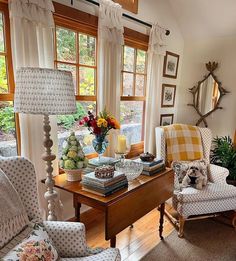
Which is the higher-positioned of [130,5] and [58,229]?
[130,5]

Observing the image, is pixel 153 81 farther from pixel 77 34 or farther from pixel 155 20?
pixel 77 34

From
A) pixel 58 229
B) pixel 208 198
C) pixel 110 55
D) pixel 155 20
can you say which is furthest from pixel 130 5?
pixel 58 229

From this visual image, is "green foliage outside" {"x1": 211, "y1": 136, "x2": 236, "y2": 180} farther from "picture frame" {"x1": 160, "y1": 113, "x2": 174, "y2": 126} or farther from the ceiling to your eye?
the ceiling

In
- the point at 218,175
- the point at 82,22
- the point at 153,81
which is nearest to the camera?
the point at 82,22

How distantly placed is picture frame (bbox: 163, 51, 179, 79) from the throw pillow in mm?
2518

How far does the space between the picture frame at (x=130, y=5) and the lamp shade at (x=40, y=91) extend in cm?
150

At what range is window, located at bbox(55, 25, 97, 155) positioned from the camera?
80.8 inches

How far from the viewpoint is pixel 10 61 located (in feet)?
5.61

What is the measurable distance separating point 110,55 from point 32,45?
2.70 ft

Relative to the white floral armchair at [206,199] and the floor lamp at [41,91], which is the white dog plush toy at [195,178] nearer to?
the white floral armchair at [206,199]

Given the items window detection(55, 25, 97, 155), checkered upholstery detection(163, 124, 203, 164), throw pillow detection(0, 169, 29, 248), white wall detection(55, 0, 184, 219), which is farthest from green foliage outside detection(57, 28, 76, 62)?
checkered upholstery detection(163, 124, 203, 164)

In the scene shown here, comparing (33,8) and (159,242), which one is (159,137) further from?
(33,8)

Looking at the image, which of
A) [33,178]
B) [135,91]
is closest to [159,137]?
[135,91]

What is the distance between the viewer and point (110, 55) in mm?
2260
